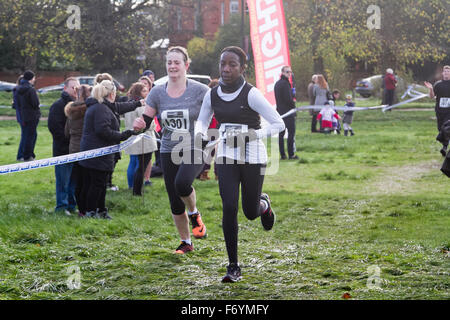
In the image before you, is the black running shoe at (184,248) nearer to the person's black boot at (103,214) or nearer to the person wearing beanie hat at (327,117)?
the person's black boot at (103,214)

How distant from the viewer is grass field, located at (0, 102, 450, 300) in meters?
5.66

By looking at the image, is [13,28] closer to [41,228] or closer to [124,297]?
[41,228]

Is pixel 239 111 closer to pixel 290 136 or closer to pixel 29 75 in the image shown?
pixel 290 136

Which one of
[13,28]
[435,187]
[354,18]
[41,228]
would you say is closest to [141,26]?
[13,28]

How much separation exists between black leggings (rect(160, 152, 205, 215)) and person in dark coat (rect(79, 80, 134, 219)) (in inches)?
87.4

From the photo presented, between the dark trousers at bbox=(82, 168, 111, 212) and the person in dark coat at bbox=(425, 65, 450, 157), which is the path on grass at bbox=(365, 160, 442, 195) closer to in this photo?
the person in dark coat at bbox=(425, 65, 450, 157)

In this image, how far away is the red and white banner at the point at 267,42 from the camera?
18641 mm

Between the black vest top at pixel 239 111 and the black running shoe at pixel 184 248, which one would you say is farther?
the black running shoe at pixel 184 248

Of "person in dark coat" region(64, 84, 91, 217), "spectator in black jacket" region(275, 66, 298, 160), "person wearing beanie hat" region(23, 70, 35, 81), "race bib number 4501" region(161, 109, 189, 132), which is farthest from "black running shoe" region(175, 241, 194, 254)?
"person wearing beanie hat" region(23, 70, 35, 81)

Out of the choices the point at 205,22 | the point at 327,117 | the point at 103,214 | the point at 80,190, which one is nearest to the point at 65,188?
the point at 80,190

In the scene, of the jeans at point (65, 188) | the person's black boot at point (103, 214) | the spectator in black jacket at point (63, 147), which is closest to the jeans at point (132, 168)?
the spectator in black jacket at point (63, 147)

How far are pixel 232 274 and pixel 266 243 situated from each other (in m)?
2.13

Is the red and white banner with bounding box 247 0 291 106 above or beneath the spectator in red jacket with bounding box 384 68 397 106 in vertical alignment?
above

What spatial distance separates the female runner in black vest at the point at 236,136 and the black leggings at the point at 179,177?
25.8 inches
